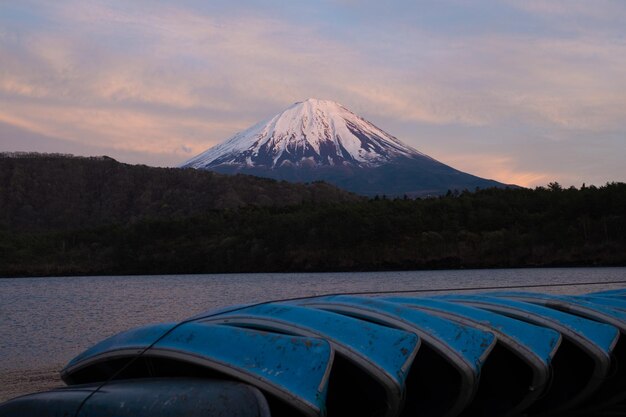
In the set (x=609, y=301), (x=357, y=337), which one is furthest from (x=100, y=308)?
(x=357, y=337)

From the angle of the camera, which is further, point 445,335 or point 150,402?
point 445,335

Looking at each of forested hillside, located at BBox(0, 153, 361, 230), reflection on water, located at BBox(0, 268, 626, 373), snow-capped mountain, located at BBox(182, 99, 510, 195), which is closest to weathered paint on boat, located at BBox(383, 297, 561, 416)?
reflection on water, located at BBox(0, 268, 626, 373)

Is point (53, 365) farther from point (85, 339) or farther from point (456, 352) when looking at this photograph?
point (456, 352)

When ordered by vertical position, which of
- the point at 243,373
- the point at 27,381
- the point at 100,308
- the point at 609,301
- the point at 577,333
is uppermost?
the point at 609,301

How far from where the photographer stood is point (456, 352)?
25.1 ft

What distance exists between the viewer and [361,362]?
Result: 7.04m

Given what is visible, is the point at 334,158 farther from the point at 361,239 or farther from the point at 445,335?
the point at 445,335

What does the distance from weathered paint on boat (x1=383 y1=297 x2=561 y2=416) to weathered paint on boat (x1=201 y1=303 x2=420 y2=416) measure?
3.64 feet

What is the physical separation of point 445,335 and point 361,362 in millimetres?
1118

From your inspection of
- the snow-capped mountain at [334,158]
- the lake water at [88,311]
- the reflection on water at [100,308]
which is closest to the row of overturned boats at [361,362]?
the lake water at [88,311]

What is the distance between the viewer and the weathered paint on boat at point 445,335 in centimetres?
764

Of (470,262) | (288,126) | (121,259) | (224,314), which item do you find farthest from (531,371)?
(288,126)

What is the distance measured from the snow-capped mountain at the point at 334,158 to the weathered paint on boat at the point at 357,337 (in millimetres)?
161126

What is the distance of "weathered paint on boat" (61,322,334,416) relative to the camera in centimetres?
637
